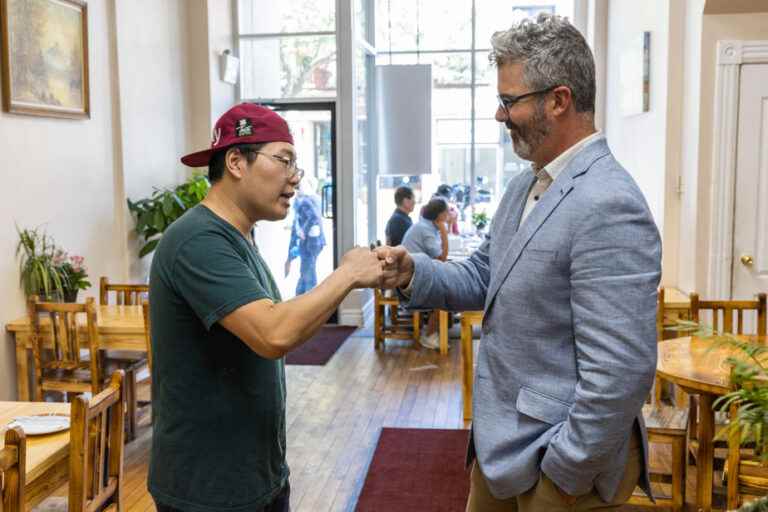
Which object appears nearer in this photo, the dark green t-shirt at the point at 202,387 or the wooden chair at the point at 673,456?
the dark green t-shirt at the point at 202,387

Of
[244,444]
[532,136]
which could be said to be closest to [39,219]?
[244,444]

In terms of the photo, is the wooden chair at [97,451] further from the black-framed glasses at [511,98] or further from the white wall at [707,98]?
the white wall at [707,98]

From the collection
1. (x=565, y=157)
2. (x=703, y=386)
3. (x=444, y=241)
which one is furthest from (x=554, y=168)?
(x=444, y=241)

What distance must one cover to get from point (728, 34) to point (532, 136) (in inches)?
150

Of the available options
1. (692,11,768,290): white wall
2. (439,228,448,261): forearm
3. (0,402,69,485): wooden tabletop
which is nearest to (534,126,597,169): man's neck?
(0,402,69,485): wooden tabletop

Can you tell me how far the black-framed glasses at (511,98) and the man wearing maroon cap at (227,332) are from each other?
0.49 meters

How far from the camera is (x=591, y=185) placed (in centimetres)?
162

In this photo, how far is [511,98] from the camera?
171 cm

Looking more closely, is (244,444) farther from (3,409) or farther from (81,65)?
(81,65)

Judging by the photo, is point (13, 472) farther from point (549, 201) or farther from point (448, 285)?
point (549, 201)

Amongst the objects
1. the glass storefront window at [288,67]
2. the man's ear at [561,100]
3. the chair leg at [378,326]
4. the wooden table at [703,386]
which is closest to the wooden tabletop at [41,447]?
the man's ear at [561,100]

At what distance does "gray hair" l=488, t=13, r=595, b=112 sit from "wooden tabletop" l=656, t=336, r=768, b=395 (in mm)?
1538

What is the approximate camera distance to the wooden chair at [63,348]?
169 inches

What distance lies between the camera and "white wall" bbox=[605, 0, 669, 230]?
5582mm
